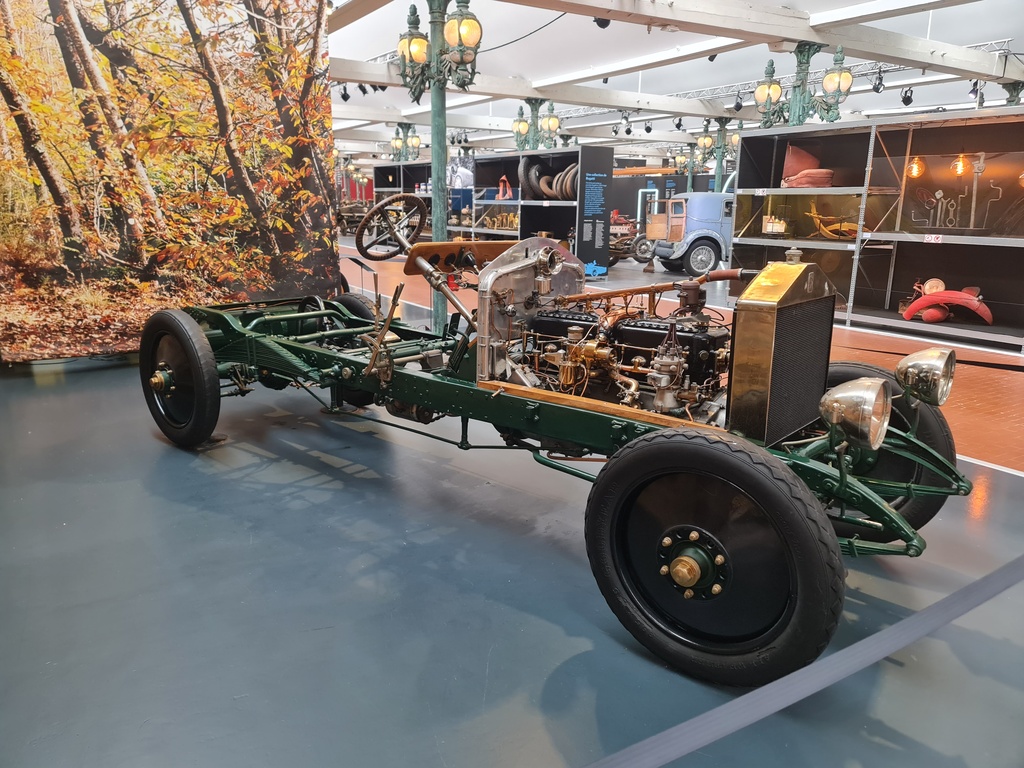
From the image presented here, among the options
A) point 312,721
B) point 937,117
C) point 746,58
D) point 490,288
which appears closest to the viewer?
point 312,721

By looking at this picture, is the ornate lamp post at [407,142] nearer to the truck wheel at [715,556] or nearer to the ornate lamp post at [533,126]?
the ornate lamp post at [533,126]

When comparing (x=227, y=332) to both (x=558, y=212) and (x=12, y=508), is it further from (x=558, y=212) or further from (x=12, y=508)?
(x=558, y=212)

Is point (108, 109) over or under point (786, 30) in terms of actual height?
under

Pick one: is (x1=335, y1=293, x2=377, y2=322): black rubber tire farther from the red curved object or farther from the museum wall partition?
the red curved object

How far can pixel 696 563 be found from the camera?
2.27 meters

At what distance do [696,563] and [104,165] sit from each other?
22.1 feet

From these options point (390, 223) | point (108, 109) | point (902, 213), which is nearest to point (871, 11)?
point (902, 213)

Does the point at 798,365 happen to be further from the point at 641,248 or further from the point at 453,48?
the point at 641,248

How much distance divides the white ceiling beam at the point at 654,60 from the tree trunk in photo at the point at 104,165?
33.4ft

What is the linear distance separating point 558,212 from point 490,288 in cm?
1052

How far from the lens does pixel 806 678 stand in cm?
177

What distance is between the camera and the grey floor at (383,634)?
6.75 feet

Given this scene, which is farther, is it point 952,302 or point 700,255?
point 700,255

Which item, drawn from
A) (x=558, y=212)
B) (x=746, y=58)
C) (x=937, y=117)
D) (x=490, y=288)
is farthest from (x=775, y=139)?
(x=490, y=288)
